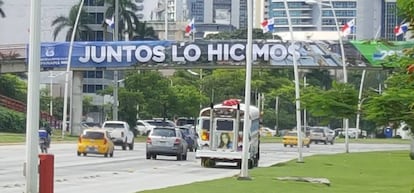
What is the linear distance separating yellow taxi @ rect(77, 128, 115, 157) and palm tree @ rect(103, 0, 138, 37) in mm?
51217

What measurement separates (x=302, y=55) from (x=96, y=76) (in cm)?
6526

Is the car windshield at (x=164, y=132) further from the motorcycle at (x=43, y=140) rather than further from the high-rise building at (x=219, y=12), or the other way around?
the high-rise building at (x=219, y=12)

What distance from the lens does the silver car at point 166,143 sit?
→ 49.5 metres

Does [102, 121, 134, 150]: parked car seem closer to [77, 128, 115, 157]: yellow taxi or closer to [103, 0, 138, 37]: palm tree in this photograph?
[77, 128, 115, 157]: yellow taxi

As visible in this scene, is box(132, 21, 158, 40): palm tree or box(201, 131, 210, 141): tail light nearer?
box(201, 131, 210, 141): tail light

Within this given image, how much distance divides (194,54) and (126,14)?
100ft

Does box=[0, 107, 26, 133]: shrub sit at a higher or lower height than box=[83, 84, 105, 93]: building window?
lower

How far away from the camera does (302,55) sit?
7244cm

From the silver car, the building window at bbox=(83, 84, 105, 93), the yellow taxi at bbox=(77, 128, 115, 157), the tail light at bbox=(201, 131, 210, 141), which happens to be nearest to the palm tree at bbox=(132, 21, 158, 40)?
the building window at bbox=(83, 84, 105, 93)

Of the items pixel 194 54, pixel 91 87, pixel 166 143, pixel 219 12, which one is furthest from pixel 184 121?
pixel 219 12

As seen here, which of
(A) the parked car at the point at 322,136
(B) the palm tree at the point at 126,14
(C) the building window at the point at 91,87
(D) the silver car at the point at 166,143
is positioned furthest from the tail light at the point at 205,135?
(C) the building window at the point at 91,87

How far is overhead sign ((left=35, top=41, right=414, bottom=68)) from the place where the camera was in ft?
236

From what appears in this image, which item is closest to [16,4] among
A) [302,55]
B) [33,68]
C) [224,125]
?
[302,55]

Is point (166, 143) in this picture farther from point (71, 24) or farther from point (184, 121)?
point (71, 24)
